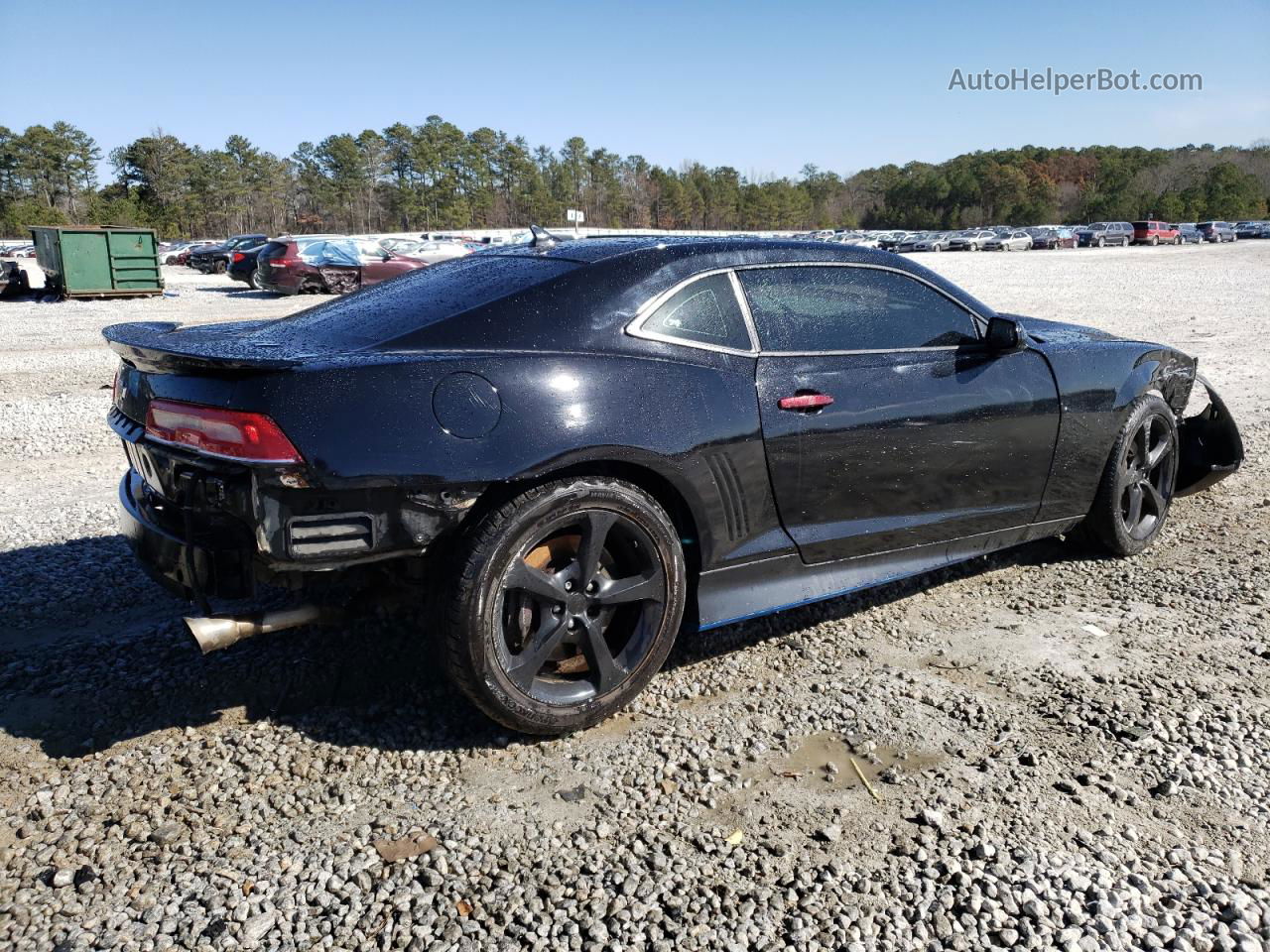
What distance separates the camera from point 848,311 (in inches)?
145

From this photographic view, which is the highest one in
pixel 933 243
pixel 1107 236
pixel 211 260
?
pixel 1107 236

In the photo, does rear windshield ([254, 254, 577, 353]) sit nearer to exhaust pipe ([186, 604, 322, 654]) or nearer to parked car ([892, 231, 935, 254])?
exhaust pipe ([186, 604, 322, 654])

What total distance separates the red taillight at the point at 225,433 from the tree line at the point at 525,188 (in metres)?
75.0

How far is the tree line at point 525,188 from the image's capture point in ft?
275

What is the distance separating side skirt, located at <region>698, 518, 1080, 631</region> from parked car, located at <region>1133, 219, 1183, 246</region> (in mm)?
65796

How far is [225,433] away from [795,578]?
1.93 meters

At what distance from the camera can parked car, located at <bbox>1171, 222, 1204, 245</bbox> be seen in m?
62.2

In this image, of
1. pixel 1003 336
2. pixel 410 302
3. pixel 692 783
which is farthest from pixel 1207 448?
pixel 410 302

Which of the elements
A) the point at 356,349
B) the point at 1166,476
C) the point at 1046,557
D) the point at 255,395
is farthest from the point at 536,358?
the point at 1166,476

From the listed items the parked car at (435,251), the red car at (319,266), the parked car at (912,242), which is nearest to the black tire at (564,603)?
the red car at (319,266)

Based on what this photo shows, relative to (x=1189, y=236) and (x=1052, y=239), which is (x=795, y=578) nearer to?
(x=1052, y=239)

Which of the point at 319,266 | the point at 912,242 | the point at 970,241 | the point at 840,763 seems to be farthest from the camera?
the point at 912,242

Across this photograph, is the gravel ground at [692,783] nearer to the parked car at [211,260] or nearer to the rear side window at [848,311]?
the rear side window at [848,311]

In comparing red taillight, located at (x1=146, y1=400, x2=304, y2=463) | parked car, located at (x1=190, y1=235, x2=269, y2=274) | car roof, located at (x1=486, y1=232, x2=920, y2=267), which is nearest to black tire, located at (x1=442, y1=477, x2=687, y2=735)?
red taillight, located at (x1=146, y1=400, x2=304, y2=463)
